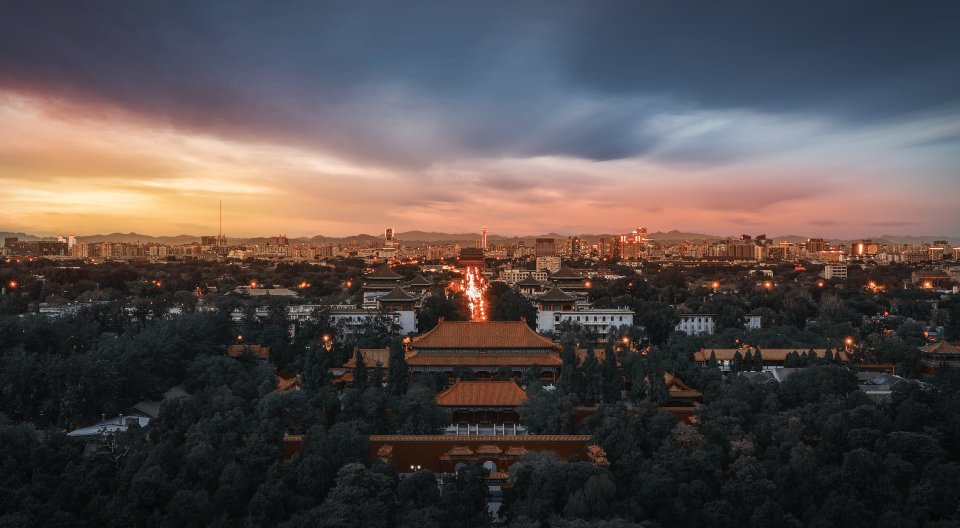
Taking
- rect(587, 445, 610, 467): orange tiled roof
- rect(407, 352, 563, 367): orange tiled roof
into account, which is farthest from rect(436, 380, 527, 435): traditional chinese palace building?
rect(587, 445, 610, 467): orange tiled roof

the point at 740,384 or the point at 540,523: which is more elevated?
the point at 740,384

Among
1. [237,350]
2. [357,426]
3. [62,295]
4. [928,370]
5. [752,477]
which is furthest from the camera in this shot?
[62,295]

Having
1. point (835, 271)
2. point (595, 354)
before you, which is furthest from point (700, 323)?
point (835, 271)

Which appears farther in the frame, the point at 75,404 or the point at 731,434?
the point at 75,404

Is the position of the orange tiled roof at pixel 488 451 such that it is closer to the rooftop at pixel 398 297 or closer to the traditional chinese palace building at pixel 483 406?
the traditional chinese palace building at pixel 483 406

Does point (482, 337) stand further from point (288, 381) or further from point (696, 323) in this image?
point (696, 323)

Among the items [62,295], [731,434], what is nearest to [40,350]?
[731,434]

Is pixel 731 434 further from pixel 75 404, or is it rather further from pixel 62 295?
pixel 62 295
